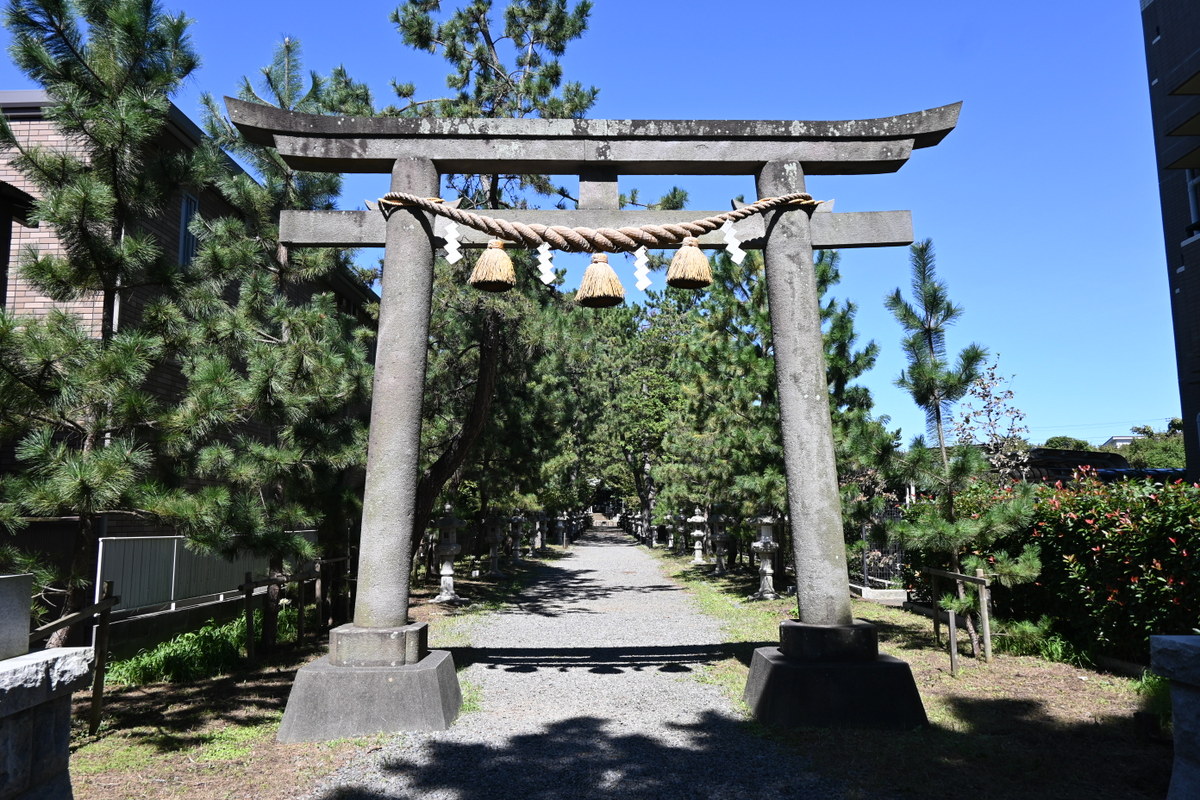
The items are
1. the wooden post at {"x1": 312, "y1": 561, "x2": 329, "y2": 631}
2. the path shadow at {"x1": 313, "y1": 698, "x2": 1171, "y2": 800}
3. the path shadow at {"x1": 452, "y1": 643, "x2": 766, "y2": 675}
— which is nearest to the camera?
the path shadow at {"x1": 313, "y1": 698, "x2": 1171, "y2": 800}

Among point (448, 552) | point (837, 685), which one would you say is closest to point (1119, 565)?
point (837, 685)

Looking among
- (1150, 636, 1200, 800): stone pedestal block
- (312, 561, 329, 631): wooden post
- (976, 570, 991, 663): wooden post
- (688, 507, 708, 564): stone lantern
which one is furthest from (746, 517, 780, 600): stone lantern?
(1150, 636, 1200, 800): stone pedestal block

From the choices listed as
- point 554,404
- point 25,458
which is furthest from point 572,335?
point 25,458

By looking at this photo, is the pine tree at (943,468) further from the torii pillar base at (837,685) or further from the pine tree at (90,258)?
the pine tree at (90,258)

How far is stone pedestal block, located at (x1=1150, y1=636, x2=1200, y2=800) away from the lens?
2867 millimetres

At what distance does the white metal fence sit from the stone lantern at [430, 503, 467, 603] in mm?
4092

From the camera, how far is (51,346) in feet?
16.1

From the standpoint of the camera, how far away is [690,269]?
5902mm

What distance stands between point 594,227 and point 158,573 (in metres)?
6.89

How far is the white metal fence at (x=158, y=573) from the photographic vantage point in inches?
315

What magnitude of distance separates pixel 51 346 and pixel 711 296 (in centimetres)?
1280

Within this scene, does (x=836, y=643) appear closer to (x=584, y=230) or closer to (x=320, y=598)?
(x=584, y=230)

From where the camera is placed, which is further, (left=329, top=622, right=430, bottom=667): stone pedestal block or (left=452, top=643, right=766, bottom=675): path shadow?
(left=452, top=643, right=766, bottom=675): path shadow

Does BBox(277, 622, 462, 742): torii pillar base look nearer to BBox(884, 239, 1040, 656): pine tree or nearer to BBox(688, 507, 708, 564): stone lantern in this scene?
BBox(884, 239, 1040, 656): pine tree
